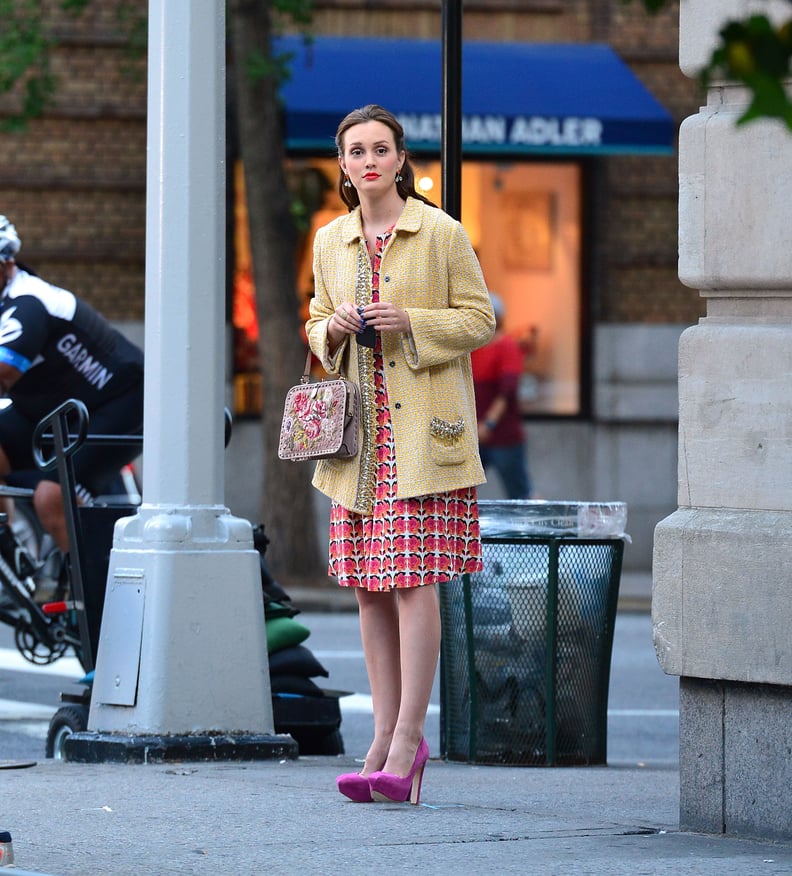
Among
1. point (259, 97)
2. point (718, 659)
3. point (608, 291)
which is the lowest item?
point (718, 659)

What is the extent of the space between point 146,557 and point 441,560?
4.09ft

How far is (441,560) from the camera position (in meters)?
5.38

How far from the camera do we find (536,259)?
18641 mm

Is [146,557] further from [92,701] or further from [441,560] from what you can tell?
[441,560]

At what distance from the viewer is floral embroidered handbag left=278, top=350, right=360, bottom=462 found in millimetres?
5359

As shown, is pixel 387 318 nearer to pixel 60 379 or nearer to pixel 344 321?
pixel 344 321

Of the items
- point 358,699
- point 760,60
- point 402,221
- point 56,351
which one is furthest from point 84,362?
point 760,60

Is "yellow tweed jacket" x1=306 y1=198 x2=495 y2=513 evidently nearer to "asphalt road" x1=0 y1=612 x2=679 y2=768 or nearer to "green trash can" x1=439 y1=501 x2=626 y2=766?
"green trash can" x1=439 y1=501 x2=626 y2=766

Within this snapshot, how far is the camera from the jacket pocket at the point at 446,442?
5340 mm

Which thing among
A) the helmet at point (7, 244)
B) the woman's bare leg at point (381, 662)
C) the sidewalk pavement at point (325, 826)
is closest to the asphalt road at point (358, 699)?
the sidewalk pavement at point (325, 826)

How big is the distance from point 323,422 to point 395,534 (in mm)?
364

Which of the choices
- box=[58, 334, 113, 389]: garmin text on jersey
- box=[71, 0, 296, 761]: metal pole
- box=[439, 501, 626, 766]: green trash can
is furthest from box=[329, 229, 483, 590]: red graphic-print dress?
box=[58, 334, 113, 389]: garmin text on jersey

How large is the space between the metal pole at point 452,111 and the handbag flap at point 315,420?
1517 millimetres

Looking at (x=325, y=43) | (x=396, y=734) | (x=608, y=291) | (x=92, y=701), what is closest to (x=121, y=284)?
(x=325, y=43)
